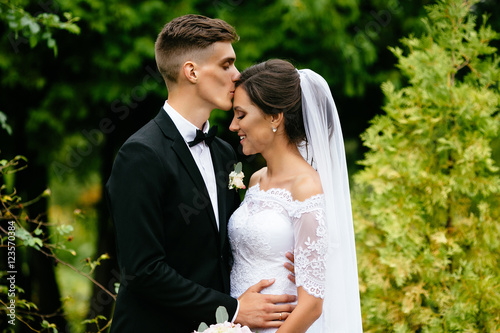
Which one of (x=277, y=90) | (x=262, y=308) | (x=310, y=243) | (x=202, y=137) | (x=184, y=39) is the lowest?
(x=262, y=308)

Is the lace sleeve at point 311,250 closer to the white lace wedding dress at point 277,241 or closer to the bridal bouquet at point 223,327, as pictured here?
the white lace wedding dress at point 277,241

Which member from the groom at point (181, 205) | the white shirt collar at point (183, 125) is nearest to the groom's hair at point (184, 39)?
the groom at point (181, 205)

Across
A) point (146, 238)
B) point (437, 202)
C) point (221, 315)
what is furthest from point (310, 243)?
point (437, 202)

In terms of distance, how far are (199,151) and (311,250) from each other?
0.86 metres

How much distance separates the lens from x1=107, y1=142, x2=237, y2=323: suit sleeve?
2.40 meters

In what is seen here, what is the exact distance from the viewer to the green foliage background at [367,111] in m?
3.78

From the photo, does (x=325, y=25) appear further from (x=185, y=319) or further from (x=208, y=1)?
(x=185, y=319)

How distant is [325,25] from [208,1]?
1277 millimetres

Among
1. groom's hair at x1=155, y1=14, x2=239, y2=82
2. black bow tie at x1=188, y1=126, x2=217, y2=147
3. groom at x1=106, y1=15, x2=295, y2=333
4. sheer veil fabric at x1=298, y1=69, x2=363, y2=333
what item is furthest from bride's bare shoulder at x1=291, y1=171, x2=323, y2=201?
groom's hair at x1=155, y1=14, x2=239, y2=82

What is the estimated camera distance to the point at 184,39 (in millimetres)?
2859

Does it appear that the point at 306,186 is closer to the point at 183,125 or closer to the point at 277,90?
the point at 277,90

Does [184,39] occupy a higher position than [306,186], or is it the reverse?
[184,39]

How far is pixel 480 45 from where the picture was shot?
400 cm

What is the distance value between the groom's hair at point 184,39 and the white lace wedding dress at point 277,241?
0.86 m
